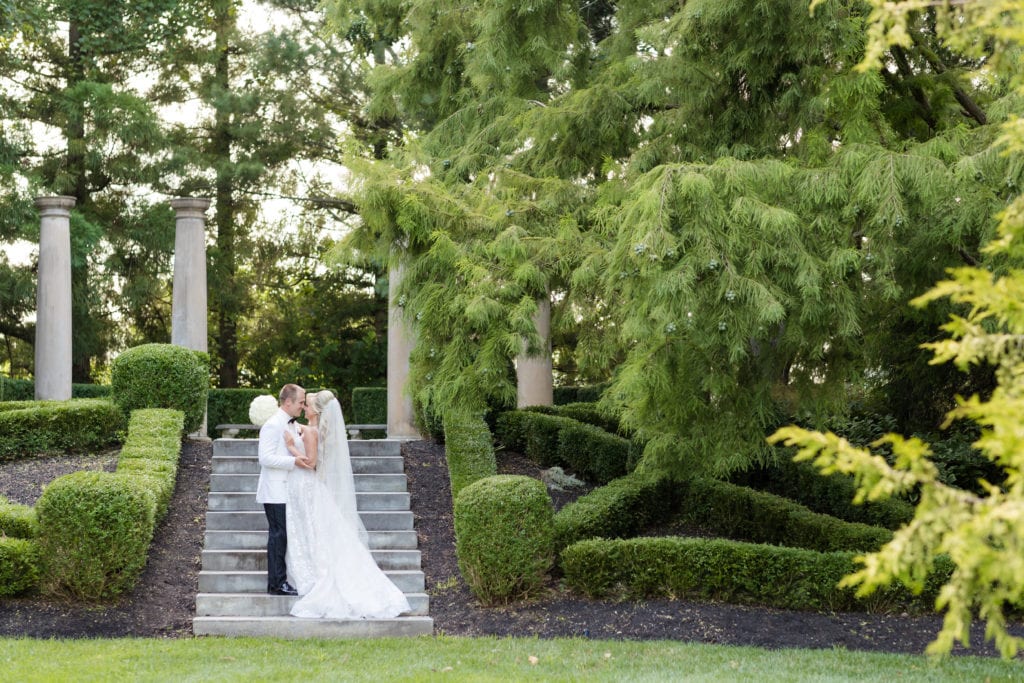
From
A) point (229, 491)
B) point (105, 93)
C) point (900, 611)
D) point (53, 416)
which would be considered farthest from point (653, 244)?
point (105, 93)

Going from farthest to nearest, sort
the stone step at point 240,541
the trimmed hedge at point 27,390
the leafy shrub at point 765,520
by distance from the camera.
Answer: the trimmed hedge at point 27,390 < the stone step at point 240,541 < the leafy shrub at point 765,520

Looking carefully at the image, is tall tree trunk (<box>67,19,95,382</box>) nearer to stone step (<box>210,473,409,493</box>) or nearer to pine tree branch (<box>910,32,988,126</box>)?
stone step (<box>210,473,409,493</box>)

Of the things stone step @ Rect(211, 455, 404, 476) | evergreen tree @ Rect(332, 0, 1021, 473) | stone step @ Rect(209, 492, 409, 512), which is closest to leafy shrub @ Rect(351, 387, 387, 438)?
stone step @ Rect(211, 455, 404, 476)

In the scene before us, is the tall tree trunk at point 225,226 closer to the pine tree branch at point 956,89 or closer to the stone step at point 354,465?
the stone step at point 354,465

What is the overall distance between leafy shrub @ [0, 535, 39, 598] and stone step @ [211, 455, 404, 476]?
10.4ft

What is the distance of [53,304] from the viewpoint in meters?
17.1

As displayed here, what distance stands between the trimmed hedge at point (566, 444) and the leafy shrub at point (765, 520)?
95cm

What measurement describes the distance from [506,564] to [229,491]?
11.8 feet

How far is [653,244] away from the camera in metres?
6.95

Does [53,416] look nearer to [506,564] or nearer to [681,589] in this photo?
[506,564]

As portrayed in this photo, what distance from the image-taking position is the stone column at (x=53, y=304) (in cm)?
1700

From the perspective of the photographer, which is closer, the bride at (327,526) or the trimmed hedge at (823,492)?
the bride at (327,526)

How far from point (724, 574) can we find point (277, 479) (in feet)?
12.1

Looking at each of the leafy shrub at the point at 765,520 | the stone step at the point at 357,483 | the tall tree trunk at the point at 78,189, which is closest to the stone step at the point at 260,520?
the stone step at the point at 357,483
